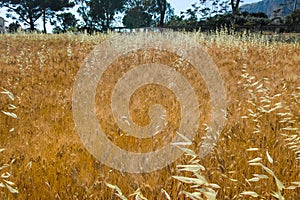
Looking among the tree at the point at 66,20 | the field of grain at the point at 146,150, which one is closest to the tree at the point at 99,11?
the tree at the point at 66,20

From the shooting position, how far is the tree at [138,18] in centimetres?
4009

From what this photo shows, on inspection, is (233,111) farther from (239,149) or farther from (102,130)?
(102,130)

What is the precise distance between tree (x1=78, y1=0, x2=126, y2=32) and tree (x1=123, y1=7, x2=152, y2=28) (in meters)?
2.88

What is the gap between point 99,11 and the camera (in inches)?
1667

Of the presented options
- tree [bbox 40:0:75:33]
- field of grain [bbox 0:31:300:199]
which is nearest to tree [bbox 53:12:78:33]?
tree [bbox 40:0:75:33]

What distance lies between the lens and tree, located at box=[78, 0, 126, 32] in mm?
41688

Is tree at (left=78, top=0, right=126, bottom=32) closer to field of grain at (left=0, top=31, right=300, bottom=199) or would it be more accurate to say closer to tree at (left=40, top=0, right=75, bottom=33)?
tree at (left=40, top=0, right=75, bottom=33)

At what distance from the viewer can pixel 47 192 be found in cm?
153

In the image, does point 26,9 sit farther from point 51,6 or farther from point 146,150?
point 146,150

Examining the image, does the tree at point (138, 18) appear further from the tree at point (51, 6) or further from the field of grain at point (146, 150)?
the field of grain at point (146, 150)

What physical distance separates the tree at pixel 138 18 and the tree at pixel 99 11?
2.88m

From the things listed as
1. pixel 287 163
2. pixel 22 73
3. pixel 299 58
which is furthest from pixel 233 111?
pixel 299 58

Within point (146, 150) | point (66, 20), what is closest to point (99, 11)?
point (66, 20)

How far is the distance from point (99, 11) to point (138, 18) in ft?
22.2
